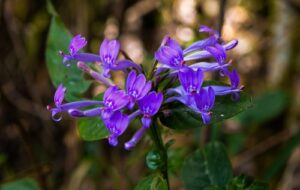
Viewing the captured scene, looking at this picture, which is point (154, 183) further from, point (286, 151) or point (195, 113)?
point (286, 151)

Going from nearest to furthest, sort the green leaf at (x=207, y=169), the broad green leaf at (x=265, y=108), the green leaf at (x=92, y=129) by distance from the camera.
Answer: the green leaf at (x=92, y=129)
the green leaf at (x=207, y=169)
the broad green leaf at (x=265, y=108)

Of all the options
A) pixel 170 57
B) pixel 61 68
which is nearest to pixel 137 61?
pixel 61 68

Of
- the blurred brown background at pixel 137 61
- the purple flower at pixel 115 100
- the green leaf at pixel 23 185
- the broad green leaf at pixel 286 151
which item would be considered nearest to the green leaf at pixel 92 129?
the purple flower at pixel 115 100

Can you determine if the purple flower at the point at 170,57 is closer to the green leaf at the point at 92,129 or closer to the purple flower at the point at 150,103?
the purple flower at the point at 150,103

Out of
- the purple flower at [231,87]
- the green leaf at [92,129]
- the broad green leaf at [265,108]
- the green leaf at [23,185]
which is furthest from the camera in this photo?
the broad green leaf at [265,108]

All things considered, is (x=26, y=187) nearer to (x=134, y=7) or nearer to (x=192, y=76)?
(x=192, y=76)

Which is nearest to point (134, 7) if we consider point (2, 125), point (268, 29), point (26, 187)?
point (268, 29)

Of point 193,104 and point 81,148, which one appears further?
point 81,148

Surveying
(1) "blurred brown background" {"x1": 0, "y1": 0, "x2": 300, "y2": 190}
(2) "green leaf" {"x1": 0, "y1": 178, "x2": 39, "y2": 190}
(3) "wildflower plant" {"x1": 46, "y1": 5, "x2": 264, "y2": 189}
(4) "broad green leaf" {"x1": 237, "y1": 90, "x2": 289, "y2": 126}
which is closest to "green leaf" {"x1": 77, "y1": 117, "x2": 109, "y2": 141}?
(3) "wildflower plant" {"x1": 46, "y1": 5, "x2": 264, "y2": 189}
